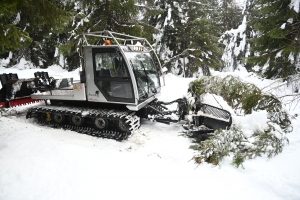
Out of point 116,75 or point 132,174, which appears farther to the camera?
point 116,75

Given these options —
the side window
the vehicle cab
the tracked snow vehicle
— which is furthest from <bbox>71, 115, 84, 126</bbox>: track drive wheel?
A: the side window

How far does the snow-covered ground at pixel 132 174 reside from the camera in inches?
118

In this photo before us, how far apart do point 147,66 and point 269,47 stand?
22.1 feet

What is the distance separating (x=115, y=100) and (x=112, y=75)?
0.72 m

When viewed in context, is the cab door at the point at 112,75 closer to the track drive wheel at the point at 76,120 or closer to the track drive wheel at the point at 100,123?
the track drive wheel at the point at 100,123

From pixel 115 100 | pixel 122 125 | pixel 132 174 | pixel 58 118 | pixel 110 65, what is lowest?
pixel 132 174

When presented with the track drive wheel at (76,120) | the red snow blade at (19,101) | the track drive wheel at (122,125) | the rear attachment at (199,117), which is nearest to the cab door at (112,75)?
the track drive wheel at (122,125)

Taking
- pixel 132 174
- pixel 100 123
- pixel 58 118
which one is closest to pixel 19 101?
pixel 58 118

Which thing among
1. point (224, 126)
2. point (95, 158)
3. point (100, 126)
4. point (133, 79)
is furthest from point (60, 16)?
point (224, 126)

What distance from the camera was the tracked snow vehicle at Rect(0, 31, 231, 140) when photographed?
526cm

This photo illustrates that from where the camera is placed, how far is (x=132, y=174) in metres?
3.51

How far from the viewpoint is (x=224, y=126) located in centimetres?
468

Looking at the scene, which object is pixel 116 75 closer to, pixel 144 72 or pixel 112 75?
pixel 112 75

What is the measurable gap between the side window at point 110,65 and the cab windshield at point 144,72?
0.27m
